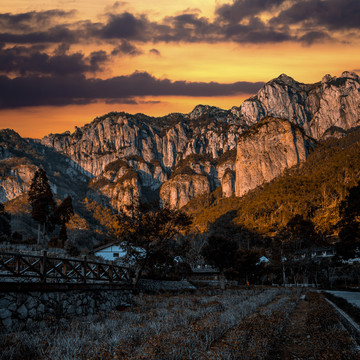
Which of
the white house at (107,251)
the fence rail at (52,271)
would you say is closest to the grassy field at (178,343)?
the fence rail at (52,271)

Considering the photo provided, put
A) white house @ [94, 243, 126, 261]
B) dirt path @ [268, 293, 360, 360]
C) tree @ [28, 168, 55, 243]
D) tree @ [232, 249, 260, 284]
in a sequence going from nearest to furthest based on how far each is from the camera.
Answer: dirt path @ [268, 293, 360, 360]
tree @ [28, 168, 55, 243]
white house @ [94, 243, 126, 261]
tree @ [232, 249, 260, 284]

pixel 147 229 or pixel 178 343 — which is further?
pixel 147 229

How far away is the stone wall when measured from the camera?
11891mm

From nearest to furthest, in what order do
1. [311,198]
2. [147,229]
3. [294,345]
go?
[294,345] → [147,229] → [311,198]

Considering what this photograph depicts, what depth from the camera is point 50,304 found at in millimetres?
13898

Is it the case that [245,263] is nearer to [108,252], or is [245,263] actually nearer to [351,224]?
[108,252]

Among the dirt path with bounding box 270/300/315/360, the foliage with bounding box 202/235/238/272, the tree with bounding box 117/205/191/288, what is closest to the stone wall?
the dirt path with bounding box 270/300/315/360

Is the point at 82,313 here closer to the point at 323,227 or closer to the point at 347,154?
the point at 323,227

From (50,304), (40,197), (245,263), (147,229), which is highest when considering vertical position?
(40,197)

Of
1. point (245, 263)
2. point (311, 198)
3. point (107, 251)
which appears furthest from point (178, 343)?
point (311, 198)

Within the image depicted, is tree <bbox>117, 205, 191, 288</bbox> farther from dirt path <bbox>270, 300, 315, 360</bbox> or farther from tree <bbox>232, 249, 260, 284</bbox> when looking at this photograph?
tree <bbox>232, 249, 260, 284</bbox>

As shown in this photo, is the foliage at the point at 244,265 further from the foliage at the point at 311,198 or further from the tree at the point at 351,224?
the foliage at the point at 311,198

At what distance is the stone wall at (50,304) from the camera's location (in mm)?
11891

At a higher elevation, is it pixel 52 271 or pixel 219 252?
pixel 52 271
